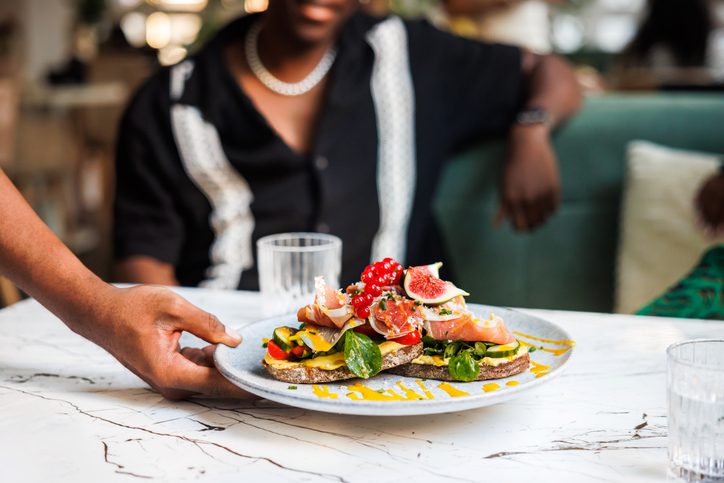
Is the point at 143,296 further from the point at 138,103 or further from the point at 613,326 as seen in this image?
the point at 138,103

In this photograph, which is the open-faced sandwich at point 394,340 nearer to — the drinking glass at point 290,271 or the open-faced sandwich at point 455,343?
the open-faced sandwich at point 455,343

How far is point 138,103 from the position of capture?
212cm

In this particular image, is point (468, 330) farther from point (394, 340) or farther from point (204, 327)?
point (204, 327)

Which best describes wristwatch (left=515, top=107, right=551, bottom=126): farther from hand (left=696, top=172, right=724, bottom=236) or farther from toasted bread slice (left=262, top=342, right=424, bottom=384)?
toasted bread slice (left=262, top=342, right=424, bottom=384)

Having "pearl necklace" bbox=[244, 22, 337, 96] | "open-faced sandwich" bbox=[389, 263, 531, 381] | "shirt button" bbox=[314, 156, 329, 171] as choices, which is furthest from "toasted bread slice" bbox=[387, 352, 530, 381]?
"pearl necklace" bbox=[244, 22, 337, 96]

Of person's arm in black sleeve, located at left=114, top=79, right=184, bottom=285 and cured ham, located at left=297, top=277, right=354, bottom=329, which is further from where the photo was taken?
person's arm in black sleeve, located at left=114, top=79, right=184, bottom=285

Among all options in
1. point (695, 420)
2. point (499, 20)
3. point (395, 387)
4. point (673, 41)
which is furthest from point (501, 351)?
point (673, 41)

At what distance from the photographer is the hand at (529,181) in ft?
7.06

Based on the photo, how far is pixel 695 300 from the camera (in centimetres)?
148

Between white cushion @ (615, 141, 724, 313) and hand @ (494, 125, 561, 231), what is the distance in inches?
8.0

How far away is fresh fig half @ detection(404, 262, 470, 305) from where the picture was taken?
99 cm

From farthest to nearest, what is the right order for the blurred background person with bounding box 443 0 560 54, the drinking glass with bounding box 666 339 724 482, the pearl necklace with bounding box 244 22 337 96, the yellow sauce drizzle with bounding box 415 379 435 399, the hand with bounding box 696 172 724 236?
the blurred background person with bounding box 443 0 560 54 → the pearl necklace with bounding box 244 22 337 96 → the hand with bounding box 696 172 724 236 → the yellow sauce drizzle with bounding box 415 379 435 399 → the drinking glass with bounding box 666 339 724 482

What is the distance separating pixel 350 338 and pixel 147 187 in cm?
127

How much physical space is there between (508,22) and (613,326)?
1.85 metres
